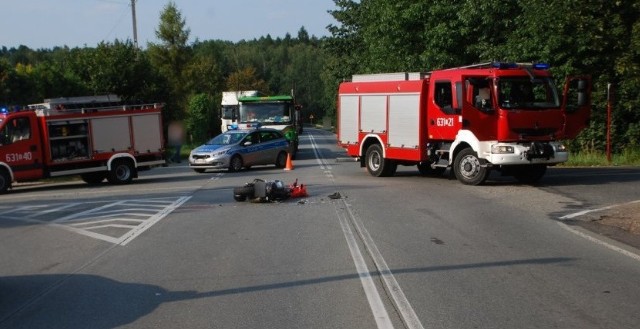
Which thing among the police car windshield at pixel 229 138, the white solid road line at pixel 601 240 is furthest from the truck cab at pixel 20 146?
the white solid road line at pixel 601 240

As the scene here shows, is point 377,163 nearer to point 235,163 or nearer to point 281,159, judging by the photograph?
point 235,163

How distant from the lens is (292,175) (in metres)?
23.8

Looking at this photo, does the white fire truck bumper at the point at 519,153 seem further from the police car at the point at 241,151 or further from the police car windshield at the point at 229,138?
the police car windshield at the point at 229,138

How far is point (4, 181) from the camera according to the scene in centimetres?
2064

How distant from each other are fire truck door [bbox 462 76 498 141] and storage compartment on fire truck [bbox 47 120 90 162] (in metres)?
12.2

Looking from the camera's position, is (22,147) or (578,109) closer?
(578,109)

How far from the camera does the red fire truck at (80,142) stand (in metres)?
20.9

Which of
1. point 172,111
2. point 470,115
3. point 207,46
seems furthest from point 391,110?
point 207,46

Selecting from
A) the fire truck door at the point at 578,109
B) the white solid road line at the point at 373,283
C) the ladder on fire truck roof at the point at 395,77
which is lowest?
the white solid road line at the point at 373,283

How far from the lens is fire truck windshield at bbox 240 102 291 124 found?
33.8 metres

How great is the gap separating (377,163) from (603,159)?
9033 mm

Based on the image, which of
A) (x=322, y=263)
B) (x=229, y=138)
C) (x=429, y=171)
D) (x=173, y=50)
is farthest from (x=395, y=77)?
(x=173, y=50)

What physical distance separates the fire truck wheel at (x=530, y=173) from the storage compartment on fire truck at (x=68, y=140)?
13.4 metres

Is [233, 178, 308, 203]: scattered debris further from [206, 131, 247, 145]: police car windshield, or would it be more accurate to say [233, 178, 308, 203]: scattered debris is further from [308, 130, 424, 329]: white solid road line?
[206, 131, 247, 145]: police car windshield
